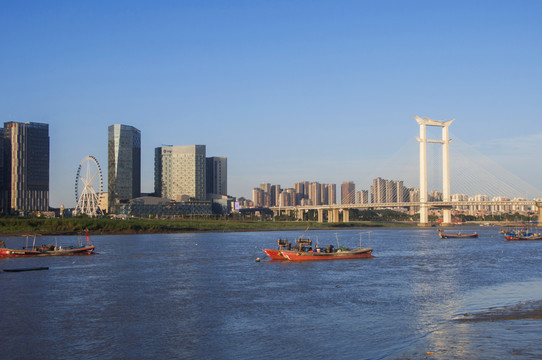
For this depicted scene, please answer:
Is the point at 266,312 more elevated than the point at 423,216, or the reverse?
the point at 423,216

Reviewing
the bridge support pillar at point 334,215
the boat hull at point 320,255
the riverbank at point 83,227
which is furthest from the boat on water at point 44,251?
the bridge support pillar at point 334,215

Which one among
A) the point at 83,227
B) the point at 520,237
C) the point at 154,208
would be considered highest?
the point at 154,208

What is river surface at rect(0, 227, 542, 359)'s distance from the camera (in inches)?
749

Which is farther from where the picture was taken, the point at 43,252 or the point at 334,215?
the point at 334,215

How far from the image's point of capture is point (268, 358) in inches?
708

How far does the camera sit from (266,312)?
83.5ft

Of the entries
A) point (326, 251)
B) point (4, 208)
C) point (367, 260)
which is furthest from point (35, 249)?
point (4, 208)

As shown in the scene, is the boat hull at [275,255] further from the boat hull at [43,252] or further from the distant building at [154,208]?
the distant building at [154,208]

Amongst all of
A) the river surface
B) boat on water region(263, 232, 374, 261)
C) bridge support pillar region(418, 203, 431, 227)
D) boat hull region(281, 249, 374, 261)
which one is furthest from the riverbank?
the river surface

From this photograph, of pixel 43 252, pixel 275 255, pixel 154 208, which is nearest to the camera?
pixel 275 255

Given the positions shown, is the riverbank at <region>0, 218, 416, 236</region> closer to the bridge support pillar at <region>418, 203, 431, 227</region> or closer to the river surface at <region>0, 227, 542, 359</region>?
the bridge support pillar at <region>418, 203, 431, 227</region>

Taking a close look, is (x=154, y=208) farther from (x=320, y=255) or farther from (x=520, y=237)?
(x=320, y=255)

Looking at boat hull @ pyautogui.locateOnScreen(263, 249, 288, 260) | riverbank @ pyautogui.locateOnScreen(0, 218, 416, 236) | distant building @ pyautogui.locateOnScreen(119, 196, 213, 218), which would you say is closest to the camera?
boat hull @ pyautogui.locateOnScreen(263, 249, 288, 260)

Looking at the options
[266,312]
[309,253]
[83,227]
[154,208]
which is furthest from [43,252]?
[154,208]
